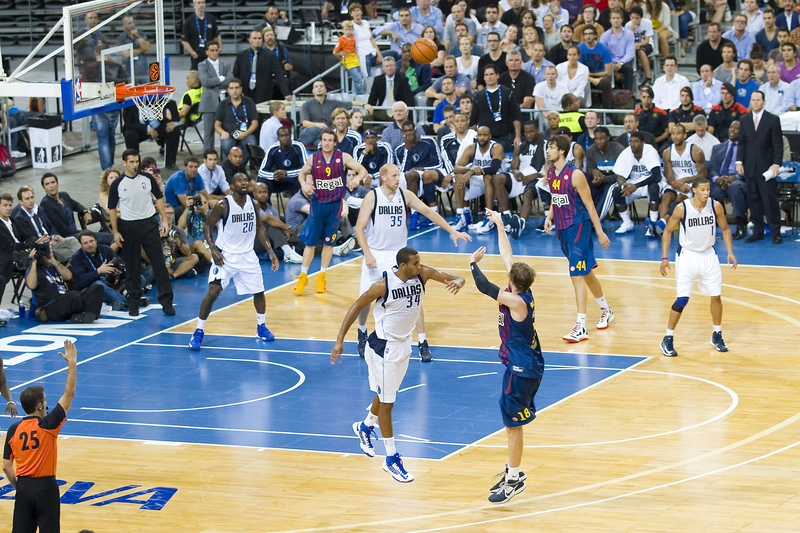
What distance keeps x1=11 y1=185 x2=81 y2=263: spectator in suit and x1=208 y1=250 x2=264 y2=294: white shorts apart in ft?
9.11

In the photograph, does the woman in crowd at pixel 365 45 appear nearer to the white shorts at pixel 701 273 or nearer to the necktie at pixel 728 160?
the necktie at pixel 728 160

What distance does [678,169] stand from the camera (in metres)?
19.2

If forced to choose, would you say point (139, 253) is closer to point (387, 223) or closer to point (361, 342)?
point (361, 342)

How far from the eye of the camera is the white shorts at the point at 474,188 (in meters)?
20.3

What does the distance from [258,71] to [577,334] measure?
37.0ft

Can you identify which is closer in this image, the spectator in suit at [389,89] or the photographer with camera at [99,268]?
the photographer with camera at [99,268]

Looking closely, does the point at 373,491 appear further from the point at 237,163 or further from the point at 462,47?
the point at 462,47

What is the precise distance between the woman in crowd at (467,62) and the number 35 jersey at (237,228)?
28.7 feet

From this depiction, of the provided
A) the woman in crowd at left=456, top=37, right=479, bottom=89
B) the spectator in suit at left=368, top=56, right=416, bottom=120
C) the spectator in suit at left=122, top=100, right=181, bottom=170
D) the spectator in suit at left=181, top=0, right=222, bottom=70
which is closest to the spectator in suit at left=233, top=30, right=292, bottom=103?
the spectator in suit at left=181, top=0, right=222, bottom=70

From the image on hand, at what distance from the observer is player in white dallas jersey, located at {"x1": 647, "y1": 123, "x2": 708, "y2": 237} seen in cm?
1883

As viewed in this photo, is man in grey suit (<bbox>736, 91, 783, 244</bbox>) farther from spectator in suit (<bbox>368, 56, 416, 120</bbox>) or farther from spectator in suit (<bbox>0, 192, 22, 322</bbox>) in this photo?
spectator in suit (<bbox>0, 192, 22, 322</bbox>)

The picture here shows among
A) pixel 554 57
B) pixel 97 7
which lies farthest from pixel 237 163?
pixel 554 57

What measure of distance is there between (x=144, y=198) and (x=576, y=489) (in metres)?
7.91

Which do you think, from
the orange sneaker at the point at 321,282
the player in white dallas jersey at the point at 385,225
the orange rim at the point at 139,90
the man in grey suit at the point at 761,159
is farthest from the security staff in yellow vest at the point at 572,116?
the player in white dallas jersey at the point at 385,225
